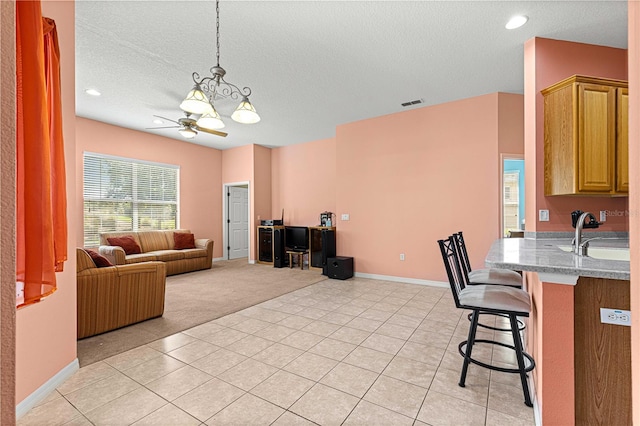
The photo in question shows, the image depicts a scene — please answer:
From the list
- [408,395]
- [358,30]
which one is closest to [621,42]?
[358,30]

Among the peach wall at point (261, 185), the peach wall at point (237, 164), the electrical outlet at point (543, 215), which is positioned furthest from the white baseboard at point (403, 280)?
the peach wall at point (237, 164)

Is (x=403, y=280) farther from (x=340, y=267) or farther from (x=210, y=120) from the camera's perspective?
(x=210, y=120)

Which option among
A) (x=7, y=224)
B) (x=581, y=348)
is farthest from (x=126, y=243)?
(x=581, y=348)

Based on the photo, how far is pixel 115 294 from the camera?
289 centimetres

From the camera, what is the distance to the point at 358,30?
2.74m

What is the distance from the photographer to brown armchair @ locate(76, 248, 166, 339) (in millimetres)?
2686

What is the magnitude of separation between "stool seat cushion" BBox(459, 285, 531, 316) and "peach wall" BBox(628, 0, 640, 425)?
129cm

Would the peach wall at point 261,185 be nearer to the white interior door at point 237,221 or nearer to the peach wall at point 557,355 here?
the white interior door at point 237,221

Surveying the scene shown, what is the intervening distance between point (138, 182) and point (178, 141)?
1.35 metres

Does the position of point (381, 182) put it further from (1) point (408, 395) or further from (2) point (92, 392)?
(2) point (92, 392)

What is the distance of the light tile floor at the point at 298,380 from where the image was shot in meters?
1.70

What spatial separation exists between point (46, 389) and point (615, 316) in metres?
3.39

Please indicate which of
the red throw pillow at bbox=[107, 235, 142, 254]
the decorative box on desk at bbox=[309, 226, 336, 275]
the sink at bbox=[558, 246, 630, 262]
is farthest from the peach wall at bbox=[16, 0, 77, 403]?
the decorative box on desk at bbox=[309, 226, 336, 275]

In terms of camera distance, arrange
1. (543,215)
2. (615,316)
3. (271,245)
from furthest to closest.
→ (271,245)
(543,215)
(615,316)
